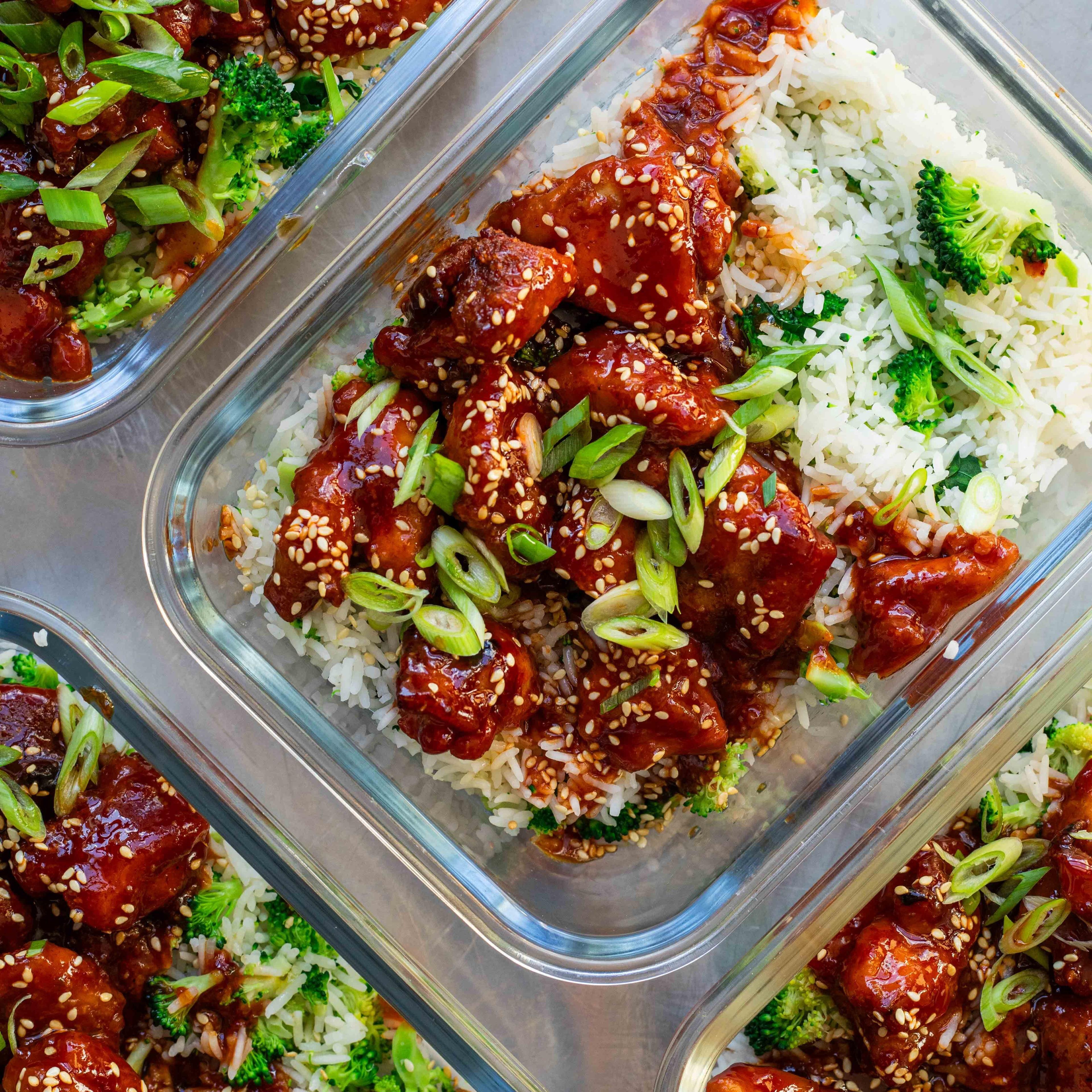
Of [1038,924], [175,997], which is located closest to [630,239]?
[1038,924]

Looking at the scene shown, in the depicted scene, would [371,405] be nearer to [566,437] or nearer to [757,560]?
[566,437]

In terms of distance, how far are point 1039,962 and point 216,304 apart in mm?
2955

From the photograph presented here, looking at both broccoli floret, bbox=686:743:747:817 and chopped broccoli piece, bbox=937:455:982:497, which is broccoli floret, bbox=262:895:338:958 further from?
chopped broccoli piece, bbox=937:455:982:497

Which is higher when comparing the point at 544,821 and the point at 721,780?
the point at 721,780

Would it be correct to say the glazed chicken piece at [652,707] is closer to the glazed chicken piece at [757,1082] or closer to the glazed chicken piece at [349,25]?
the glazed chicken piece at [757,1082]

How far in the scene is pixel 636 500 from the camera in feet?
7.80

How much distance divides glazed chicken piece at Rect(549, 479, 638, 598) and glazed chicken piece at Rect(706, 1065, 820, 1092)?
4.58ft

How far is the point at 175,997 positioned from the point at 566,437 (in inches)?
74.5

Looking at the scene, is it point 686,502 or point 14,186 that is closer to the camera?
point 686,502

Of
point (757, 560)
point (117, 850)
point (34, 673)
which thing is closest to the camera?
point (757, 560)

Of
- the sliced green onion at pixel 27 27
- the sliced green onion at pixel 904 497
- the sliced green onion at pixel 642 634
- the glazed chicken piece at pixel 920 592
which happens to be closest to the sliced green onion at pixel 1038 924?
the glazed chicken piece at pixel 920 592

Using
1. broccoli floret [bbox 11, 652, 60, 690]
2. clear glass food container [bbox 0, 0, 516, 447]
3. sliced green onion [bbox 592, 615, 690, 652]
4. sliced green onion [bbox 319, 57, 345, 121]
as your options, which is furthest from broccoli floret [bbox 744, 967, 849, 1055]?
sliced green onion [bbox 319, 57, 345, 121]

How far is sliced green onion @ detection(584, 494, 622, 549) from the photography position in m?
2.39

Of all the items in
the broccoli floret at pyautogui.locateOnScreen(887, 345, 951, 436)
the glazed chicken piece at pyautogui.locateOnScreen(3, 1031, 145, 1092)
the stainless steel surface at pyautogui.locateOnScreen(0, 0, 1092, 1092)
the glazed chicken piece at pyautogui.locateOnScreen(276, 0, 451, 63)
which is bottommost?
the glazed chicken piece at pyautogui.locateOnScreen(3, 1031, 145, 1092)
